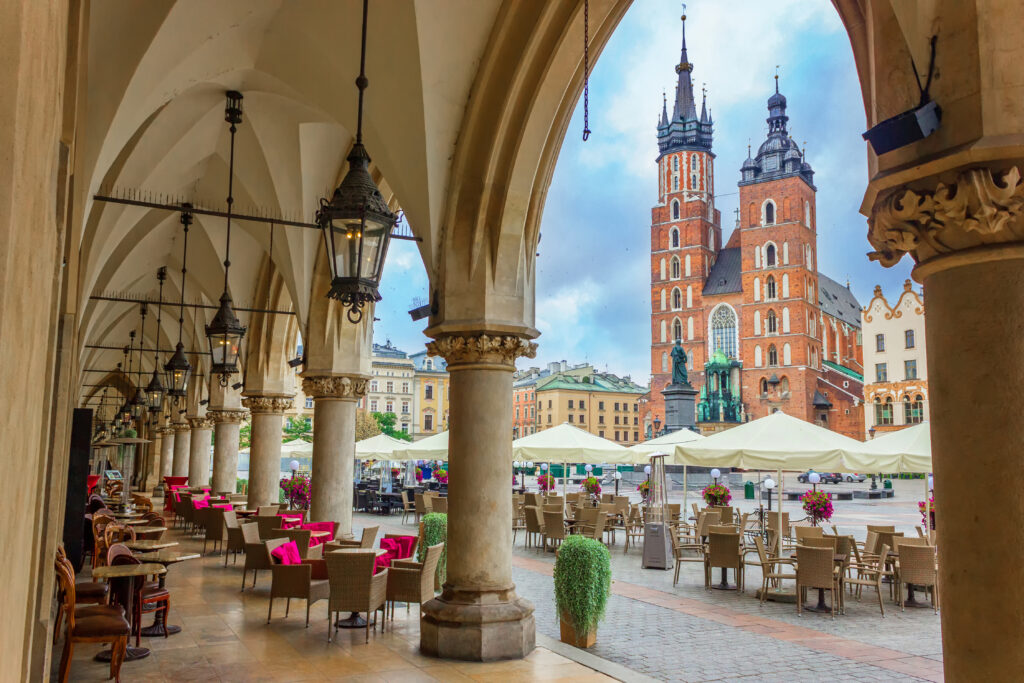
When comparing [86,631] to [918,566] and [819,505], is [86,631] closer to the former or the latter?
[918,566]

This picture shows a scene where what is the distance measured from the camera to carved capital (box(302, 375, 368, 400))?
36.8 feet

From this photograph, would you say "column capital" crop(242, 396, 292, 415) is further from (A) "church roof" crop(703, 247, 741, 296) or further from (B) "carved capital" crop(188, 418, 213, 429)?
(A) "church roof" crop(703, 247, 741, 296)

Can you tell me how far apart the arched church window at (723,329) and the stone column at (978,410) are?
226 ft

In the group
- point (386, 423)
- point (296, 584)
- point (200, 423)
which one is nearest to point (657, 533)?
point (296, 584)

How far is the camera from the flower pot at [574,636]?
283 inches

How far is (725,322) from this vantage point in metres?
70.5

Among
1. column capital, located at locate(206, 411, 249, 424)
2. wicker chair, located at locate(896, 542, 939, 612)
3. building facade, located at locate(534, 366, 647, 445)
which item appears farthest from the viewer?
building facade, located at locate(534, 366, 647, 445)


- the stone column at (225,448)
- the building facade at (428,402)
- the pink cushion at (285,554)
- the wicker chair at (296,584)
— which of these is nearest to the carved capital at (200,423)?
the stone column at (225,448)

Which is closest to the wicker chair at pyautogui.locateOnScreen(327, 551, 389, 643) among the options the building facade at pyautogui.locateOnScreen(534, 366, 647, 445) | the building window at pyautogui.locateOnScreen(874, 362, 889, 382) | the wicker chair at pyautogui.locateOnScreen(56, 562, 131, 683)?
the wicker chair at pyautogui.locateOnScreen(56, 562, 131, 683)

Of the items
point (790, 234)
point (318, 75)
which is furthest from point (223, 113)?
point (790, 234)

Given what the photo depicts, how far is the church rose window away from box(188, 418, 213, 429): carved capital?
176 feet

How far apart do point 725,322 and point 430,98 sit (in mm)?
66485

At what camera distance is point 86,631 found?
209 inches

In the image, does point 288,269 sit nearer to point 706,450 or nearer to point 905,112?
point 706,450
